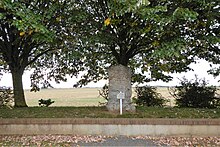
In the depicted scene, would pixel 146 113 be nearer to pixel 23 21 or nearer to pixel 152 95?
pixel 152 95

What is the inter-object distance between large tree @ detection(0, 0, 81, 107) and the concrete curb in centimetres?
193

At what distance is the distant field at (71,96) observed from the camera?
32.0 feet

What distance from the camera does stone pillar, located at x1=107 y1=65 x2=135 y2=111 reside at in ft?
23.2

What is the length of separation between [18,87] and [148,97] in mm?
4669

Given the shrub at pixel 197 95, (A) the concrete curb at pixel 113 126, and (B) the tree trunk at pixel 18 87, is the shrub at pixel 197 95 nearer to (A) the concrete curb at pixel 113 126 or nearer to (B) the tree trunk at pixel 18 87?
(A) the concrete curb at pixel 113 126

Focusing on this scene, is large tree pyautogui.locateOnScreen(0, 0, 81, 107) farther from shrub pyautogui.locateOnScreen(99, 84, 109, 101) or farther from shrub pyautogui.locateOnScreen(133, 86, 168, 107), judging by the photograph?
shrub pyautogui.locateOnScreen(133, 86, 168, 107)

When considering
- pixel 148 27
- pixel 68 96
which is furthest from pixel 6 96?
pixel 148 27

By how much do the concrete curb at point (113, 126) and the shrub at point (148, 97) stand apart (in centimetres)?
386

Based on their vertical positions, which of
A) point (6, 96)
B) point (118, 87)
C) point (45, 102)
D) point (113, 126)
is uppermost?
point (118, 87)

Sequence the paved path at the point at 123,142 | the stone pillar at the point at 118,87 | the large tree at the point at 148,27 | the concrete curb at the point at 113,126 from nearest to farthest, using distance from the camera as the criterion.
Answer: the large tree at the point at 148,27, the paved path at the point at 123,142, the concrete curb at the point at 113,126, the stone pillar at the point at 118,87

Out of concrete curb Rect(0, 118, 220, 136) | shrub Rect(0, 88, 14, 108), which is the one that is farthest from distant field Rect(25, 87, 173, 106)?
concrete curb Rect(0, 118, 220, 136)

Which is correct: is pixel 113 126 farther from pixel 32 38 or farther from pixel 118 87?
pixel 32 38

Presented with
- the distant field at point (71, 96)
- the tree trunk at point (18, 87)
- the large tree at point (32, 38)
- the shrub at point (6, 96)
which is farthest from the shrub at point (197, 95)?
the shrub at point (6, 96)

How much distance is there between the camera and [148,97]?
9.91m
